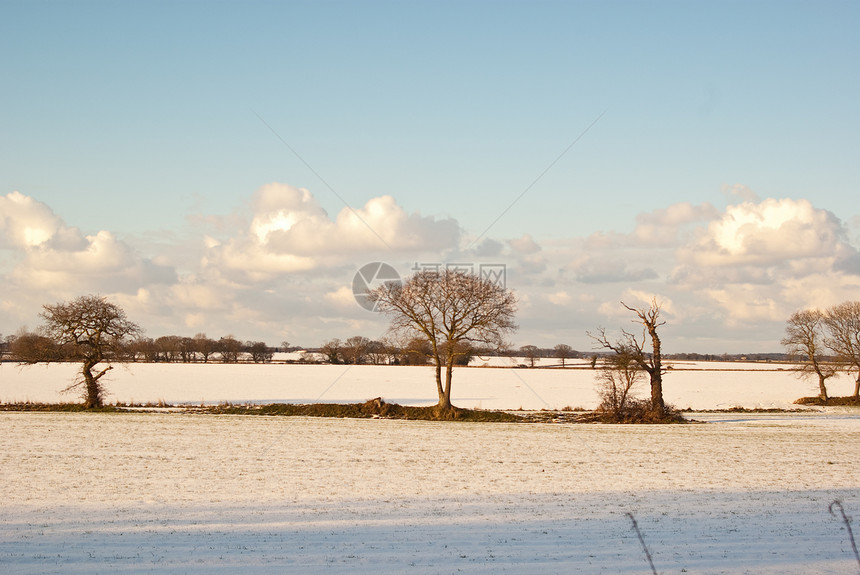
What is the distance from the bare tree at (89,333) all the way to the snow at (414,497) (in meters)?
6.26

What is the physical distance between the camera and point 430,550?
13586 millimetres

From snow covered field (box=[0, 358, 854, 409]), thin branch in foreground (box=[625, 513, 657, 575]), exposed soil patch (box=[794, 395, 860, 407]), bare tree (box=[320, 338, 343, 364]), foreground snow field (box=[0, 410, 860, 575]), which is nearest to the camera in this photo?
thin branch in foreground (box=[625, 513, 657, 575])

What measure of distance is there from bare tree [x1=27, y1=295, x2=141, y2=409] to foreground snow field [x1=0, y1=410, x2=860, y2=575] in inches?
398

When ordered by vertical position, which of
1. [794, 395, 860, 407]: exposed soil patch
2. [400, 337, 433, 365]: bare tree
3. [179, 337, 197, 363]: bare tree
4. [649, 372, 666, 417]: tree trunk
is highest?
[179, 337, 197, 363]: bare tree

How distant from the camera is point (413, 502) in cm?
1794

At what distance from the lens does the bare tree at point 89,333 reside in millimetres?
41781

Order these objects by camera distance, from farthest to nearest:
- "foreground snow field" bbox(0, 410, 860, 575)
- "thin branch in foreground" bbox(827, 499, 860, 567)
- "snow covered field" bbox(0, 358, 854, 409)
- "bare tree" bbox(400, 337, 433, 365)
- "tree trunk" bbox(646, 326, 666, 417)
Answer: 1. "snow covered field" bbox(0, 358, 854, 409)
2. "bare tree" bbox(400, 337, 433, 365)
3. "tree trunk" bbox(646, 326, 666, 417)
4. "thin branch in foreground" bbox(827, 499, 860, 567)
5. "foreground snow field" bbox(0, 410, 860, 575)

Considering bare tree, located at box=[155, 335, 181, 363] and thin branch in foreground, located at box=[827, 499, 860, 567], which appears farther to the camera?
bare tree, located at box=[155, 335, 181, 363]

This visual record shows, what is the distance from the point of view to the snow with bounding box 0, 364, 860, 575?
13.1 metres

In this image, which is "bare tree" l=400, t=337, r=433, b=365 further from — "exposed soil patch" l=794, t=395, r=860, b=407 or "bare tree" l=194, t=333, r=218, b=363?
"bare tree" l=194, t=333, r=218, b=363

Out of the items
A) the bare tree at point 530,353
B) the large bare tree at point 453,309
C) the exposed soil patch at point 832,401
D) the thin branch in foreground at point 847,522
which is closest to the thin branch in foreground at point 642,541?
the thin branch in foreground at point 847,522

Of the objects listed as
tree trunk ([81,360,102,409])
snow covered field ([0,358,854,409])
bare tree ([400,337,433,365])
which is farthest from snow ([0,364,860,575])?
snow covered field ([0,358,854,409])

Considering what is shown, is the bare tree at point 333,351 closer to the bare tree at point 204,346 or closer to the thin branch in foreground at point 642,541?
the bare tree at point 204,346

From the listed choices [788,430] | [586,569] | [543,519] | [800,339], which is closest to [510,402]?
[788,430]
